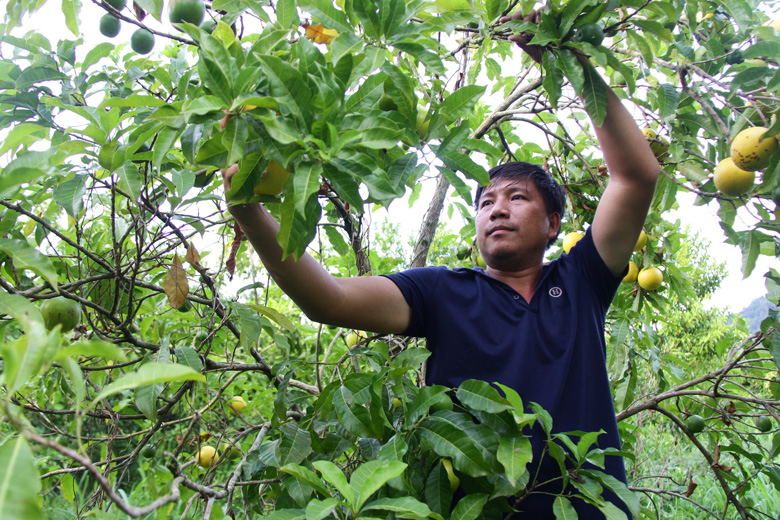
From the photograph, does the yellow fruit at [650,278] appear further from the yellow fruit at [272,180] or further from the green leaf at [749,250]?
the yellow fruit at [272,180]

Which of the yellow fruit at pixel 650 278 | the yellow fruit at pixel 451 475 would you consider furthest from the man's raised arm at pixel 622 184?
the yellow fruit at pixel 451 475

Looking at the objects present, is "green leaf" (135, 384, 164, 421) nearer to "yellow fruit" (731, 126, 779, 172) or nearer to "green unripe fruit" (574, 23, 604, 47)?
"green unripe fruit" (574, 23, 604, 47)

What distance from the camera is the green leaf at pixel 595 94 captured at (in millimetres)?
1370

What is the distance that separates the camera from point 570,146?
2.29 metres

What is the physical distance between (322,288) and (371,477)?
0.58 meters

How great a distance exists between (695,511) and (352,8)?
13.8 ft

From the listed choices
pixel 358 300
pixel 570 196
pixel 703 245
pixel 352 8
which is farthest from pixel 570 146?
pixel 703 245

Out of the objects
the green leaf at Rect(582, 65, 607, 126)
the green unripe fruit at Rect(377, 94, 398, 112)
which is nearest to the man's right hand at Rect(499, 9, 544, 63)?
the green leaf at Rect(582, 65, 607, 126)

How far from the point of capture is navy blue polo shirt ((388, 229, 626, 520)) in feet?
4.76

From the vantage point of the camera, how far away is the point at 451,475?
1.21 metres


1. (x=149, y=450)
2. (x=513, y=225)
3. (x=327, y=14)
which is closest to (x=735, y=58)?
(x=513, y=225)

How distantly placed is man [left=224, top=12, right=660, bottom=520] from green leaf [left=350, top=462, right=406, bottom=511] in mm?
536

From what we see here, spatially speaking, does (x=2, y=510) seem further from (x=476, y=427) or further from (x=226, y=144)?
(x=476, y=427)

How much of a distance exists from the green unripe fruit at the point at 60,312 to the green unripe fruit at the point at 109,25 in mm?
1035
